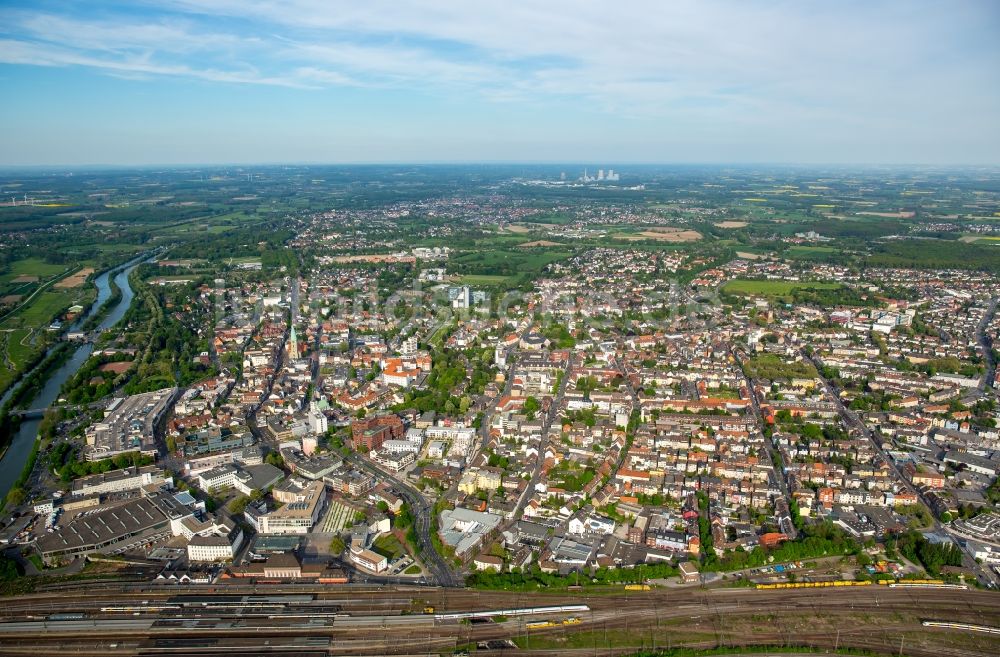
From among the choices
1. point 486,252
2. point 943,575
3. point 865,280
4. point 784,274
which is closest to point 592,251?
point 486,252

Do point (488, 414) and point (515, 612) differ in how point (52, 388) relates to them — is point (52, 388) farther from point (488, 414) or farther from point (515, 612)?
point (515, 612)

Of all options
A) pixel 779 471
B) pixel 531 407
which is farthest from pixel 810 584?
pixel 531 407

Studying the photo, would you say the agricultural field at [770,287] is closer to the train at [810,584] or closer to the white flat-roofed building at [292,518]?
the train at [810,584]

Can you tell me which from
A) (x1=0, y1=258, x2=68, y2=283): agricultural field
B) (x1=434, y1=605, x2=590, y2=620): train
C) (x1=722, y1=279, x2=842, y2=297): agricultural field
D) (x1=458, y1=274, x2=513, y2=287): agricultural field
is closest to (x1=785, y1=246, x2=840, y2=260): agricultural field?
(x1=722, y1=279, x2=842, y2=297): agricultural field

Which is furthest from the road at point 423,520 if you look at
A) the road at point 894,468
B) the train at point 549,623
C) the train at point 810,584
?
the road at point 894,468

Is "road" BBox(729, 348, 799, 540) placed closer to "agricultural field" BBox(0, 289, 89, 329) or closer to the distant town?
the distant town

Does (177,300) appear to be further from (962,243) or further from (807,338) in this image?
(962,243)
